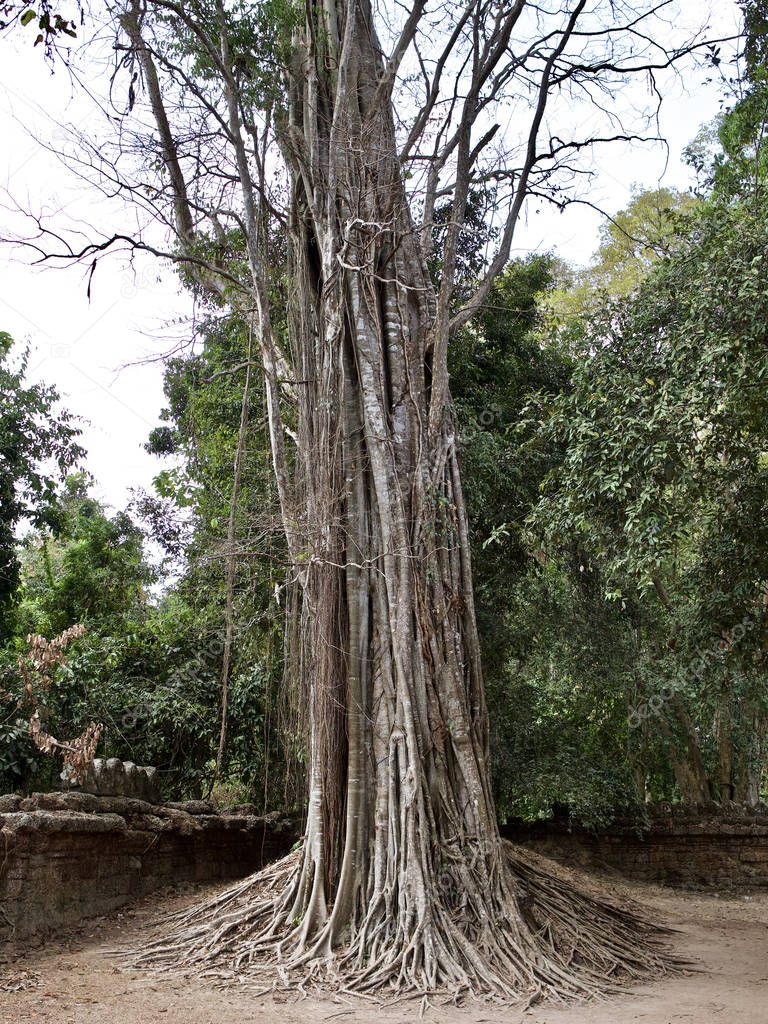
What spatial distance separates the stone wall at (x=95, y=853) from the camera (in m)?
4.40

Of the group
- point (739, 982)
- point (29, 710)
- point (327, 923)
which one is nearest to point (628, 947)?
point (739, 982)

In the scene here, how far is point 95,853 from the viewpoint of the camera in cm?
519

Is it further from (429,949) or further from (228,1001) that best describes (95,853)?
(429,949)

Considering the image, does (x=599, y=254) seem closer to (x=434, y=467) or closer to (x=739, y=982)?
(x=434, y=467)

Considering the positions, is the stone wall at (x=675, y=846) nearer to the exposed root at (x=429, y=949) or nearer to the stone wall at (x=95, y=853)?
the stone wall at (x=95, y=853)

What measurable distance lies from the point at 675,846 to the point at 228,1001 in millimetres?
6405

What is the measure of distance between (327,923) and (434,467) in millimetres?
2687

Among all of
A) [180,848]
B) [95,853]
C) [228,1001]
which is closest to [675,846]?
[180,848]

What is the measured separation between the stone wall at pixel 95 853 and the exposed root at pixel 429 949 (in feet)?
1.84

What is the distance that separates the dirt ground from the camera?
137 inches

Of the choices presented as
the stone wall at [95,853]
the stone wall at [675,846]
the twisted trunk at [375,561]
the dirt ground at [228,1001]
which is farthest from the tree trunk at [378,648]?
the stone wall at [675,846]

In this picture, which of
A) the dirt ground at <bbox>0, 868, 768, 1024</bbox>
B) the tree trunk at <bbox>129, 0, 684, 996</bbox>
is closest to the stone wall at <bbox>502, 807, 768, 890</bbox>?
the tree trunk at <bbox>129, 0, 684, 996</bbox>

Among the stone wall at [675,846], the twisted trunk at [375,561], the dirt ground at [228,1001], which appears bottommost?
the dirt ground at [228,1001]

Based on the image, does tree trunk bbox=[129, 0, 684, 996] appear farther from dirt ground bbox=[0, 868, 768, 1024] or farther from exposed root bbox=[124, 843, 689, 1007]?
dirt ground bbox=[0, 868, 768, 1024]
